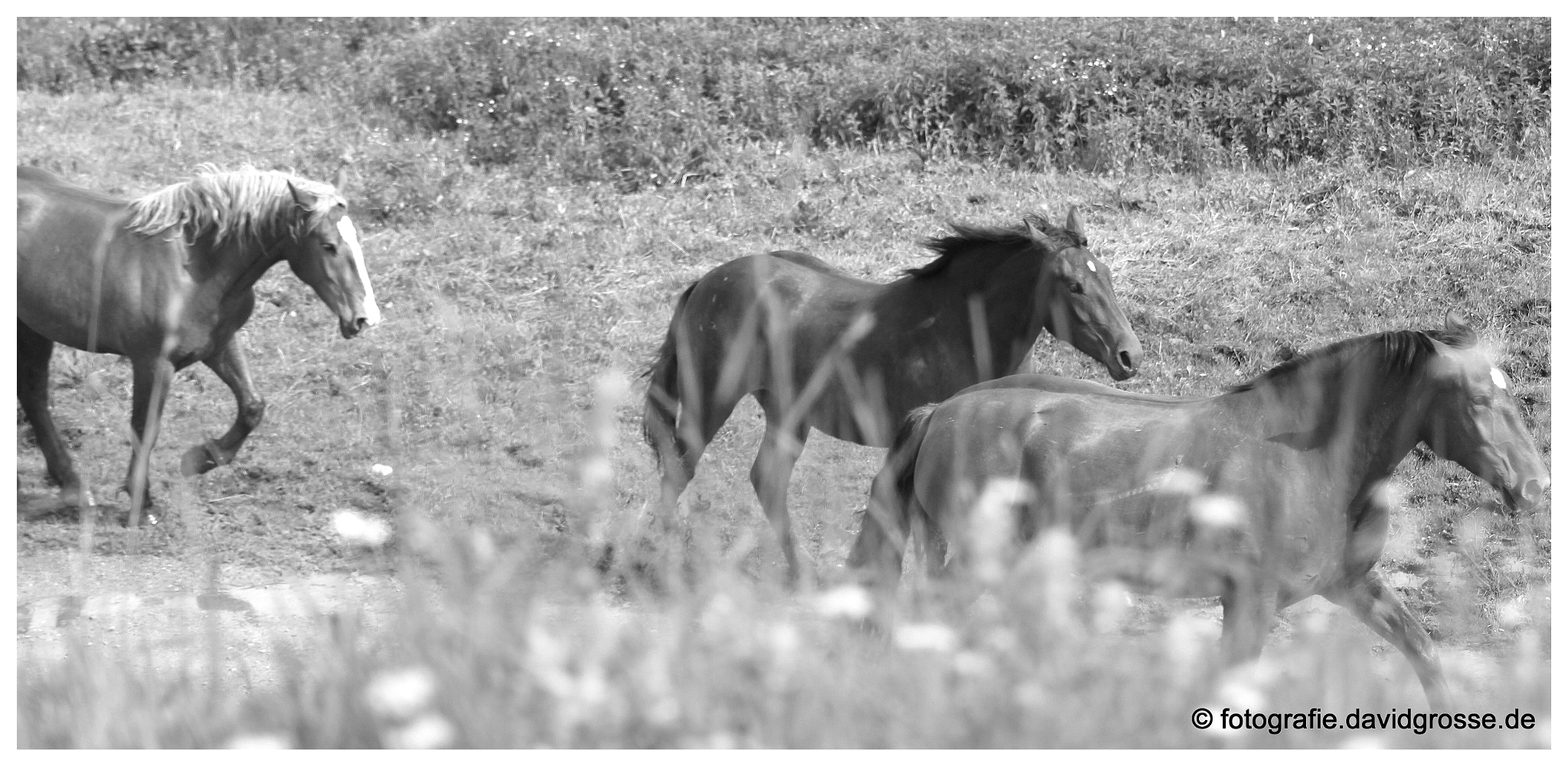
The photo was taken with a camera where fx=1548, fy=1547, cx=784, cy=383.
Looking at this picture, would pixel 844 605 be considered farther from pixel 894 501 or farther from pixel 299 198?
pixel 299 198

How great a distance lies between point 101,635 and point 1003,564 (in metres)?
3.38

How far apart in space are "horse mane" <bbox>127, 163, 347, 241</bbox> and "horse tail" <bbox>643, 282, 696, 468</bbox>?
154 cm

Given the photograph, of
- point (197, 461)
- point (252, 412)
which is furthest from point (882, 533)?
point (197, 461)

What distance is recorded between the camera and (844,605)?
2730mm

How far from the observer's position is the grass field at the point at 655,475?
268cm

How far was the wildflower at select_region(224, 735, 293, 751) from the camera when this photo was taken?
2.68m

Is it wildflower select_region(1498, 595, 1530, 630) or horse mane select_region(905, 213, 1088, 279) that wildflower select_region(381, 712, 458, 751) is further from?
wildflower select_region(1498, 595, 1530, 630)

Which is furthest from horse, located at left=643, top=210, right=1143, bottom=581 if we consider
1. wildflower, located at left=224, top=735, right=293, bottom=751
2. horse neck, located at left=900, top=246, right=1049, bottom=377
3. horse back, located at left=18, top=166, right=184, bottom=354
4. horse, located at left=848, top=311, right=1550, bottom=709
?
wildflower, located at left=224, top=735, right=293, bottom=751

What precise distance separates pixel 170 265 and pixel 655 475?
2.37 meters

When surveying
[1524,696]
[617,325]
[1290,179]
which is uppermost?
[1524,696]

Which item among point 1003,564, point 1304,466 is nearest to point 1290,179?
point 1304,466

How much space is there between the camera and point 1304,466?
14.5 feet

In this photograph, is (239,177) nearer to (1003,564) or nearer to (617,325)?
(617,325)

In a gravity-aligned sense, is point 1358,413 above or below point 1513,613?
above
